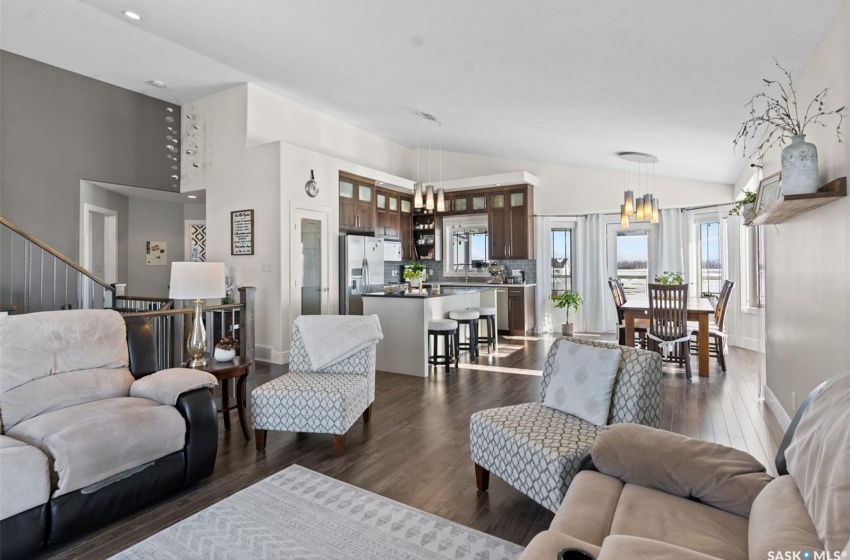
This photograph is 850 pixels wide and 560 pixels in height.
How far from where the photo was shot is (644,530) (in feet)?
4.26

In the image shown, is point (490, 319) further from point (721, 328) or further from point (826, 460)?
point (826, 460)

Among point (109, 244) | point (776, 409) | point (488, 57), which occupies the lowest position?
point (776, 409)

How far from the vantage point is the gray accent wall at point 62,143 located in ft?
17.3

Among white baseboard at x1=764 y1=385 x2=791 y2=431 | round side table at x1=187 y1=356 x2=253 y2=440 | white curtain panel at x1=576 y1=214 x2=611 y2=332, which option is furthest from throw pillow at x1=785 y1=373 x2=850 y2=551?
white curtain panel at x1=576 y1=214 x2=611 y2=332

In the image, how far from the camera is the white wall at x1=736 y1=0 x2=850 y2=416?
2152mm

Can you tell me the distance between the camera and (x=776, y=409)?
11.4 feet

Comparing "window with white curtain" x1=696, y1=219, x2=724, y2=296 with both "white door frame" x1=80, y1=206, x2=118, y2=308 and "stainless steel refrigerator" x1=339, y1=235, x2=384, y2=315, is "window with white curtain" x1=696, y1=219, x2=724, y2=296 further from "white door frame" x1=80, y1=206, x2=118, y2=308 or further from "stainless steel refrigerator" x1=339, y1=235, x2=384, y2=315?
"white door frame" x1=80, y1=206, x2=118, y2=308

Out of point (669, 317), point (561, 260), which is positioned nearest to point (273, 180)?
point (669, 317)

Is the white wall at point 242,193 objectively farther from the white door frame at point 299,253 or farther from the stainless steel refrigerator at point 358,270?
the stainless steel refrigerator at point 358,270

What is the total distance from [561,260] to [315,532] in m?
6.95

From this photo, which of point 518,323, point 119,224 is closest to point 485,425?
point 518,323

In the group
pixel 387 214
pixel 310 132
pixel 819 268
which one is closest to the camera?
pixel 819 268

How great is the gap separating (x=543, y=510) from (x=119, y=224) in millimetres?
7689

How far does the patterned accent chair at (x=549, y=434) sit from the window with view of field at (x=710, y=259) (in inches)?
223
